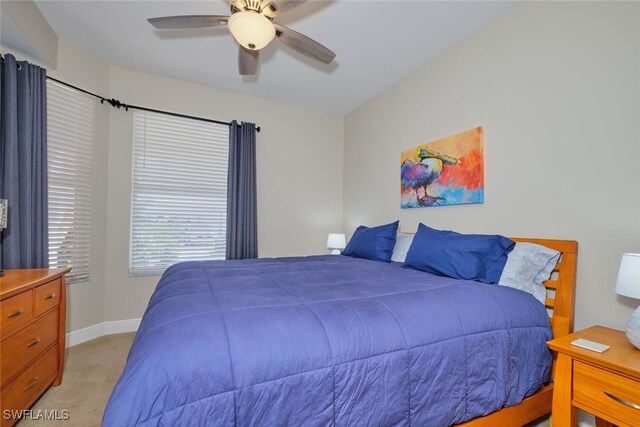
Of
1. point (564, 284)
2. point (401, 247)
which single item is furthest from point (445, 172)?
point (564, 284)

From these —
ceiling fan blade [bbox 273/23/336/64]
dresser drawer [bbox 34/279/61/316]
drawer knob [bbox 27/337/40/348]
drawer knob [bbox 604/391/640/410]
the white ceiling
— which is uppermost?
the white ceiling

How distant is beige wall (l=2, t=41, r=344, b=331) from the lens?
2867 mm

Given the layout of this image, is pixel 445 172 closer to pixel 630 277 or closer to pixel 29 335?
pixel 630 277

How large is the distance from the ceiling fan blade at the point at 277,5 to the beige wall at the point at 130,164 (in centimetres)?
200

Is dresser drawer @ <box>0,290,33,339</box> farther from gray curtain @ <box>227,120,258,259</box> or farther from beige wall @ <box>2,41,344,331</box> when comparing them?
gray curtain @ <box>227,120,258,259</box>

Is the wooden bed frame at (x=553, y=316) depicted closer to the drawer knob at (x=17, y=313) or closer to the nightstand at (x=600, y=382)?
the nightstand at (x=600, y=382)

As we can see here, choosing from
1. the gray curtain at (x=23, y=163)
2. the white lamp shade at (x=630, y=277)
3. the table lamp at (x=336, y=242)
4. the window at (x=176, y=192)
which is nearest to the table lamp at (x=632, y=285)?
the white lamp shade at (x=630, y=277)

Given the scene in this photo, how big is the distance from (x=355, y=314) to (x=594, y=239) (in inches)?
60.6

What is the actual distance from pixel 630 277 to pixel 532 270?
0.52m

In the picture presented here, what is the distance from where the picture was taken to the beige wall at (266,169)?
3.04 m

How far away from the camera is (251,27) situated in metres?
1.69

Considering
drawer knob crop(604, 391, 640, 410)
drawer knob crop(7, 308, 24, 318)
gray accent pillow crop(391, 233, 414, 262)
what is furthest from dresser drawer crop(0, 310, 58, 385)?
drawer knob crop(604, 391, 640, 410)

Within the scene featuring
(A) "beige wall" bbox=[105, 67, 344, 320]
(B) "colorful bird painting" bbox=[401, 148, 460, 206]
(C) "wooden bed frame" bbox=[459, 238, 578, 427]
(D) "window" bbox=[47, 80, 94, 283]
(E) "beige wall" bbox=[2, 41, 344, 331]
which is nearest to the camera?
(C) "wooden bed frame" bbox=[459, 238, 578, 427]

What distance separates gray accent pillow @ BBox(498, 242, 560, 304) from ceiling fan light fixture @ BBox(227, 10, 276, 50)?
209 centimetres
